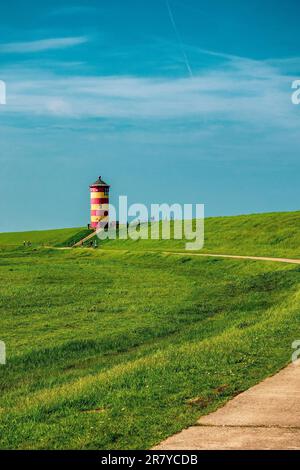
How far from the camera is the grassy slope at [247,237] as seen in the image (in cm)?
5634

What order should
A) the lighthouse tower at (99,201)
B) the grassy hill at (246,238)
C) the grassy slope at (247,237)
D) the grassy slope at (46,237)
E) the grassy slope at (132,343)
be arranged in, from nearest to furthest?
the grassy slope at (132,343), the grassy hill at (246,238), the grassy slope at (247,237), the grassy slope at (46,237), the lighthouse tower at (99,201)

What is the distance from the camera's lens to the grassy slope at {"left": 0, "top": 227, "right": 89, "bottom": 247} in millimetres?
87062

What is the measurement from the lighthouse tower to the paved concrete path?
253 ft

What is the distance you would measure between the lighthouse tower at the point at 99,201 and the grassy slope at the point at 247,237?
13.7m

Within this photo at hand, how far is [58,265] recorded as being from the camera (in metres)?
52.6

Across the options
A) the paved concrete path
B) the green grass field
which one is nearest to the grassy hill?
the green grass field

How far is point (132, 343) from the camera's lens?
23.6 meters

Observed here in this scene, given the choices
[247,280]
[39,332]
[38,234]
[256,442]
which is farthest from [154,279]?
[38,234]

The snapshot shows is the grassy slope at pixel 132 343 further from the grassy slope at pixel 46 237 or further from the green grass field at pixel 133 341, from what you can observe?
the grassy slope at pixel 46 237

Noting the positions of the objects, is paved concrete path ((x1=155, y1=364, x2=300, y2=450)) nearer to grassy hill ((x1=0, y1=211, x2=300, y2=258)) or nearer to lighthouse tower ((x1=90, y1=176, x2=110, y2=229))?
grassy hill ((x1=0, y1=211, x2=300, y2=258))

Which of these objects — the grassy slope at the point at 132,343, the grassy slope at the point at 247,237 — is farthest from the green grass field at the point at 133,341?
the grassy slope at the point at 247,237

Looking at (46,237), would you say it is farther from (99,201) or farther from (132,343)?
(132,343)

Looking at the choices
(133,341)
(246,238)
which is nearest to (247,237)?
(246,238)

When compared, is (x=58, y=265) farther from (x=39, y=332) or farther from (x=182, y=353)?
(x=182, y=353)
